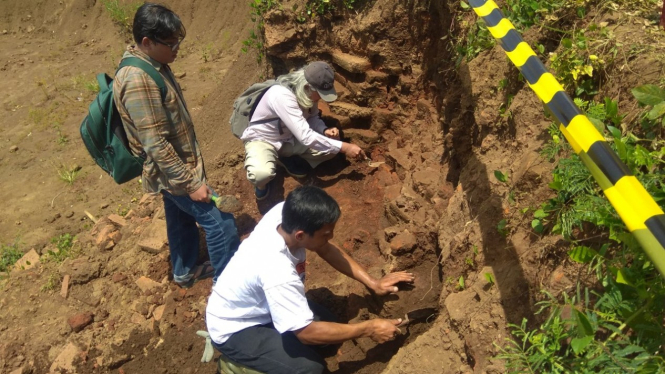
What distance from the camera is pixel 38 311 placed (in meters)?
4.77

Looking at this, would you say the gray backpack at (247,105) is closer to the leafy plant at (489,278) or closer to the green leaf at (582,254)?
the leafy plant at (489,278)

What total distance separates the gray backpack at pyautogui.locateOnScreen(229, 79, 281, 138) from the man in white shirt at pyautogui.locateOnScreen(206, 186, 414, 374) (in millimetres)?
1738

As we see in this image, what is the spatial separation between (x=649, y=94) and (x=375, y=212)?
2.55 meters

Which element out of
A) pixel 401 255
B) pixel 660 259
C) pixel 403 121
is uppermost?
pixel 660 259

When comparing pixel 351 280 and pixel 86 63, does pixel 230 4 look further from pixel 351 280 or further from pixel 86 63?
pixel 351 280

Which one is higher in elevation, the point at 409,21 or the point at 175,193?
the point at 409,21

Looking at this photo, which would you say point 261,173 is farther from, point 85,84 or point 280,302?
point 85,84

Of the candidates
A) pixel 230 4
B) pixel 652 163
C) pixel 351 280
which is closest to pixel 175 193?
pixel 351 280

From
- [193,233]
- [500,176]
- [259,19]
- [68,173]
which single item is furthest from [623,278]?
[68,173]

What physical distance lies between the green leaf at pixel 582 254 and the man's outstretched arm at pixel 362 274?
1325 millimetres

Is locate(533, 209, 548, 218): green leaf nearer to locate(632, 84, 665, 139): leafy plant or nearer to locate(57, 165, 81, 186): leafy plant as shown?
locate(632, 84, 665, 139): leafy plant

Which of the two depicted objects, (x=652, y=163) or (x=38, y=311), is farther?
(x=38, y=311)

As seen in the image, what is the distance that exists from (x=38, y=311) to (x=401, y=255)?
3.32 m

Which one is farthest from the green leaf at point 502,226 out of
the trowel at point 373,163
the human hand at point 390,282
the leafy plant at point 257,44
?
the leafy plant at point 257,44
